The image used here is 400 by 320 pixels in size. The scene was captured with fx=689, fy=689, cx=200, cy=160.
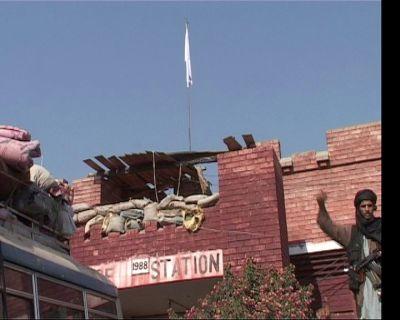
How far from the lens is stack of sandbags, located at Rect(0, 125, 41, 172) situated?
657 centimetres

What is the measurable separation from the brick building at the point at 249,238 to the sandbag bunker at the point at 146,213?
0.12 m

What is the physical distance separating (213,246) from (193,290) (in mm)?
1301

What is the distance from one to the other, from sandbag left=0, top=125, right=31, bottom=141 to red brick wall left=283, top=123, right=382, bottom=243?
24.5 feet

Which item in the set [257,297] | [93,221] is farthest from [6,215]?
[93,221]

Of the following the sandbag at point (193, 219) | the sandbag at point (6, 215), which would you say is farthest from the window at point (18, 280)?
the sandbag at point (193, 219)

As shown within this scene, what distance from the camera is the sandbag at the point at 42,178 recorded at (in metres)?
7.54

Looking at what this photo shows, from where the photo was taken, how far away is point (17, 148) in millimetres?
6574

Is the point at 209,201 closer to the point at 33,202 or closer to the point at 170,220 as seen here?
the point at 170,220

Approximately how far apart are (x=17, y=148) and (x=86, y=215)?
6.22m

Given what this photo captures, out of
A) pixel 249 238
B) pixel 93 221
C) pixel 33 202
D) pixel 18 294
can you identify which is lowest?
pixel 18 294

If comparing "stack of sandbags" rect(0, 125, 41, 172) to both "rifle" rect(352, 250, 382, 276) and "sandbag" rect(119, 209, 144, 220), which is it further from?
"sandbag" rect(119, 209, 144, 220)

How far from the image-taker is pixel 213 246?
38.1ft

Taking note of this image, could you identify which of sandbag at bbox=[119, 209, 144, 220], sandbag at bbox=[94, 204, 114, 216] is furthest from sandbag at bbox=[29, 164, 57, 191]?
sandbag at bbox=[94, 204, 114, 216]
